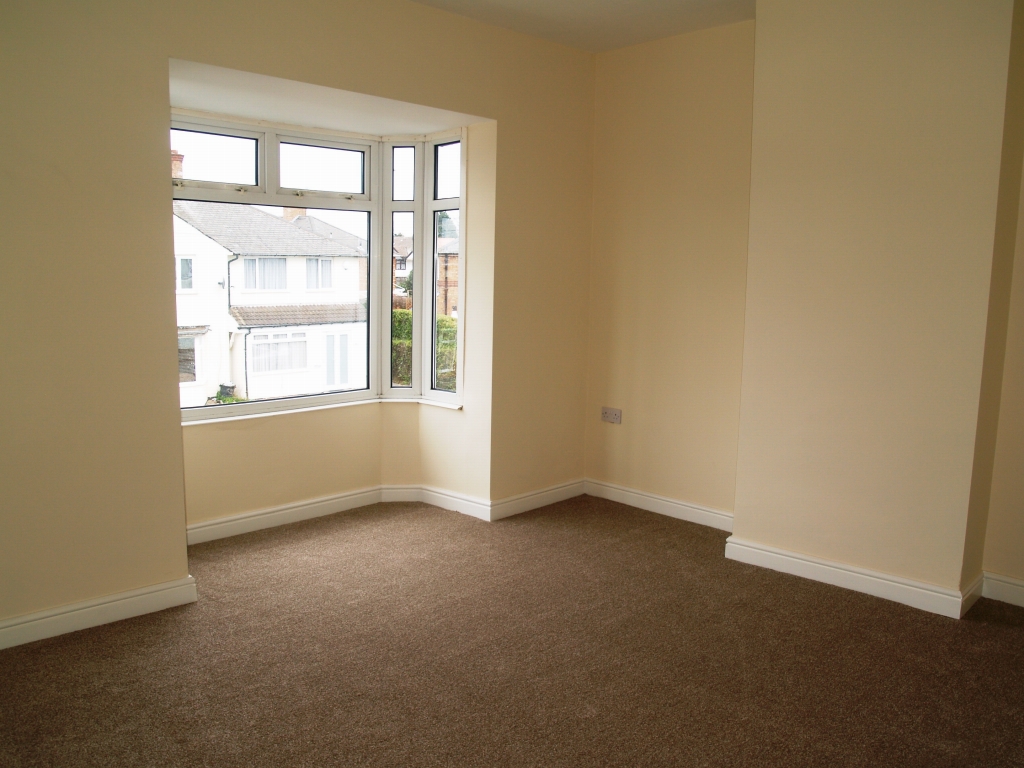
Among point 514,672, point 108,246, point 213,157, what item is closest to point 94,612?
point 108,246

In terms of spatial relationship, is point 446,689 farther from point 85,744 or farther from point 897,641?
point 897,641

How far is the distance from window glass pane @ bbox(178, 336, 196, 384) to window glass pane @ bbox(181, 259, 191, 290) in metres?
0.29

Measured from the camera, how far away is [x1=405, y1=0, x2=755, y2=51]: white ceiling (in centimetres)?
423

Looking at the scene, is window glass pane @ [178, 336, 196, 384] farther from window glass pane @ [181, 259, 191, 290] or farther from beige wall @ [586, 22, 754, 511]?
beige wall @ [586, 22, 754, 511]

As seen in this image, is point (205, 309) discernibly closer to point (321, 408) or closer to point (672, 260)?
point (321, 408)

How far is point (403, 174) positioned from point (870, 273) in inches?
115

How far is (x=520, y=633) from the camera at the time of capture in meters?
3.43

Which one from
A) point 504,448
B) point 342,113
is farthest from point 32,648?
point 342,113

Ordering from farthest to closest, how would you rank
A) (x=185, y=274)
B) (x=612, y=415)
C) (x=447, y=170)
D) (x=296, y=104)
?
1. (x=612, y=415)
2. (x=447, y=170)
3. (x=185, y=274)
4. (x=296, y=104)

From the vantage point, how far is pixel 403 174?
5.19 metres

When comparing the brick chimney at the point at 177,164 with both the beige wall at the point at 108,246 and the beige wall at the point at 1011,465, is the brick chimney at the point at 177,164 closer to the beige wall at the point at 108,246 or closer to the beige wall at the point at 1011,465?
the beige wall at the point at 108,246

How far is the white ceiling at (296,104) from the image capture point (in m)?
3.79

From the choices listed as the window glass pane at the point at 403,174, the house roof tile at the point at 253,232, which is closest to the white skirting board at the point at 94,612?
the house roof tile at the point at 253,232

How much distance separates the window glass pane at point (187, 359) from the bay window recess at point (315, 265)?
1 cm
